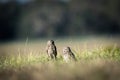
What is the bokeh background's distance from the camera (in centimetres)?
5366

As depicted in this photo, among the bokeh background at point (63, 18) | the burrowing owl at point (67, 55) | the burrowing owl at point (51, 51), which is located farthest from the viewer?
the bokeh background at point (63, 18)

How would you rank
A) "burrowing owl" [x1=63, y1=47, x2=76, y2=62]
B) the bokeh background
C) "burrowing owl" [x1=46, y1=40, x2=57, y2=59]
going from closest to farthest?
"burrowing owl" [x1=63, y1=47, x2=76, y2=62]
"burrowing owl" [x1=46, y1=40, x2=57, y2=59]
the bokeh background

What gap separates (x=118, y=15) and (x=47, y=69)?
48.5 m

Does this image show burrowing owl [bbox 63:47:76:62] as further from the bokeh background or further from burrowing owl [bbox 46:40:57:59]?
the bokeh background

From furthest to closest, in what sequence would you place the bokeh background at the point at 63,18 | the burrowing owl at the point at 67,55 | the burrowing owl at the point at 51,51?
the bokeh background at the point at 63,18, the burrowing owl at the point at 51,51, the burrowing owl at the point at 67,55

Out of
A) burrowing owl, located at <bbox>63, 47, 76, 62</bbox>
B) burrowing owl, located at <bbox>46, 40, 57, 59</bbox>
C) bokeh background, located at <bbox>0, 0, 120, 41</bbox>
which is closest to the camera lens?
burrowing owl, located at <bbox>63, 47, 76, 62</bbox>

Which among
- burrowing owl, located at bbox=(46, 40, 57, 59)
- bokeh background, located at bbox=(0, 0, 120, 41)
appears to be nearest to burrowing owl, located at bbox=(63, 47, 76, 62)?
burrowing owl, located at bbox=(46, 40, 57, 59)

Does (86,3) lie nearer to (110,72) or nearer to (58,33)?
(58,33)

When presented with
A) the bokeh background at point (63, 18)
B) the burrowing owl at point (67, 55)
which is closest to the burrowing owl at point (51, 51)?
the burrowing owl at point (67, 55)

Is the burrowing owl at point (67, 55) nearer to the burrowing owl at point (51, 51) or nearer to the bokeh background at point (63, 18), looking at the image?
the burrowing owl at point (51, 51)

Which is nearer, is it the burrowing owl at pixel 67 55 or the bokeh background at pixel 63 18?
the burrowing owl at pixel 67 55

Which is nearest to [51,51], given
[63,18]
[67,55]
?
[67,55]

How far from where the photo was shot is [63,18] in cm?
5906

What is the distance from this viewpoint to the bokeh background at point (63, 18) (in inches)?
2112
